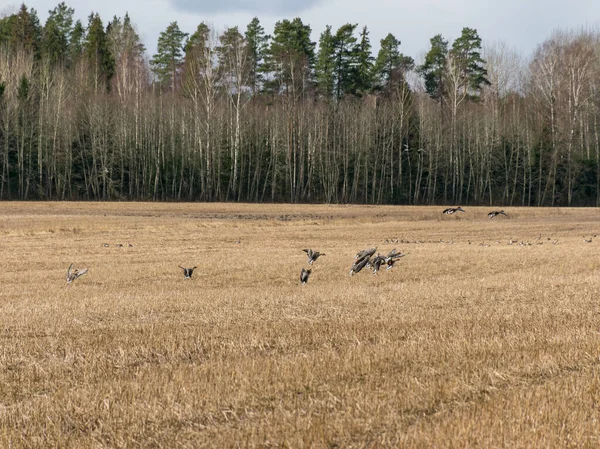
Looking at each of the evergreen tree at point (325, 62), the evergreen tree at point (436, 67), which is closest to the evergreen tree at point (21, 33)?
the evergreen tree at point (325, 62)

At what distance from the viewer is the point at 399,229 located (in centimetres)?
3359

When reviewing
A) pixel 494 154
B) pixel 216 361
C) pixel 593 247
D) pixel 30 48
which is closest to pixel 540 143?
pixel 494 154

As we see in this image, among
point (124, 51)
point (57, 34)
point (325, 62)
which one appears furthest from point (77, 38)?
point (325, 62)

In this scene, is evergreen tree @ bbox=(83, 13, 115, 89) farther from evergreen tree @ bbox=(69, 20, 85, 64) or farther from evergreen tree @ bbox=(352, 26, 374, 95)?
evergreen tree @ bbox=(352, 26, 374, 95)

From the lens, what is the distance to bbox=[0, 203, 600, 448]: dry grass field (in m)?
5.08

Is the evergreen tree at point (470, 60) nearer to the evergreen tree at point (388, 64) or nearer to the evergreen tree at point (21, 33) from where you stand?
the evergreen tree at point (388, 64)

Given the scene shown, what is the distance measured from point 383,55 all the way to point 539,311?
7229cm

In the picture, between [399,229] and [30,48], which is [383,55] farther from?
[399,229]

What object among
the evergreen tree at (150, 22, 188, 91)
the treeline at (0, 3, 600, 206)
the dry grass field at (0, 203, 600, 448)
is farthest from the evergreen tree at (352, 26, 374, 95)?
the dry grass field at (0, 203, 600, 448)

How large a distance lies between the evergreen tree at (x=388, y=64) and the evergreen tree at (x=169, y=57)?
28.0 metres

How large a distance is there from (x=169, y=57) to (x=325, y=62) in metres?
25.3

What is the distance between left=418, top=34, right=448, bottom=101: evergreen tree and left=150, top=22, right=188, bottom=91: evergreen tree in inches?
1334

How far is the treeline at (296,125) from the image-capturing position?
60.8m

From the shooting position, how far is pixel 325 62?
73.5m
